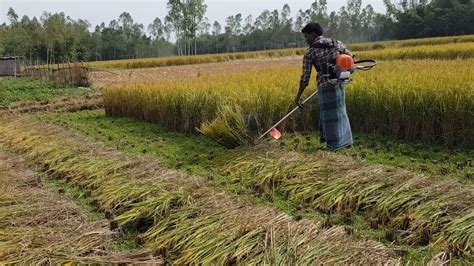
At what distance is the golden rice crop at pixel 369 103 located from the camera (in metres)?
5.34

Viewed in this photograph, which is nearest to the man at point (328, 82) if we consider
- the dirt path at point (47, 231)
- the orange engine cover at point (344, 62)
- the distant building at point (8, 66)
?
the orange engine cover at point (344, 62)

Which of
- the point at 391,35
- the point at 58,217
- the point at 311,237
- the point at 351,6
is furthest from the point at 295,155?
the point at 351,6

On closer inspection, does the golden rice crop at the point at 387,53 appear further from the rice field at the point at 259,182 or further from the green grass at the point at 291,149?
the green grass at the point at 291,149

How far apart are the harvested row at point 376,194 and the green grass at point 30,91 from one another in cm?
1050

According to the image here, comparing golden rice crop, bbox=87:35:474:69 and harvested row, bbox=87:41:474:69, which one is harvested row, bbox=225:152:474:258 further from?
golden rice crop, bbox=87:35:474:69

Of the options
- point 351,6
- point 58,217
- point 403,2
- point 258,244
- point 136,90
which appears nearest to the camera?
point 258,244

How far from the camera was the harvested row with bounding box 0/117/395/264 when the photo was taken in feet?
8.90

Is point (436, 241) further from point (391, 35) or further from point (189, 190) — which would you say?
point (391, 35)

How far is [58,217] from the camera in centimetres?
366

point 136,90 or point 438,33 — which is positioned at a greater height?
point 438,33

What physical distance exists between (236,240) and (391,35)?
189ft

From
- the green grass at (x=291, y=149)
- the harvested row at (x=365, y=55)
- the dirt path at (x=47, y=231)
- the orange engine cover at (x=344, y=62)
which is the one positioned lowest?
the dirt path at (x=47, y=231)

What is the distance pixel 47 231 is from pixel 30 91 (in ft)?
40.0

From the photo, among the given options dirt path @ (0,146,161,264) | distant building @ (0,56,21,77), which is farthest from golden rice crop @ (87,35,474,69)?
dirt path @ (0,146,161,264)
